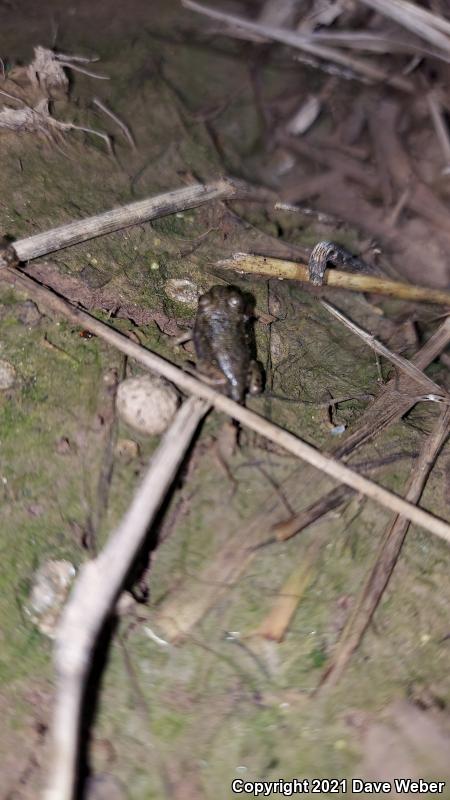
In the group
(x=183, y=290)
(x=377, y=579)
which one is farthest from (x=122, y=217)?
(x=377, y=579)

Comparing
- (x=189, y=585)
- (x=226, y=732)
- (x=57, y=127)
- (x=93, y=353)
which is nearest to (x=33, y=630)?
(x=189, y=585)

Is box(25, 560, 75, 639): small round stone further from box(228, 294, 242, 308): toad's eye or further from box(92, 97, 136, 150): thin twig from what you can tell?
box(92, 97, 136, 150): thin twig

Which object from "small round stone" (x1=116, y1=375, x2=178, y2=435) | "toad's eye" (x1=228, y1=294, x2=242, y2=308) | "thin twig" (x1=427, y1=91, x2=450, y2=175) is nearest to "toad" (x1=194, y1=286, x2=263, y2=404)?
"toad's eye" (x1=228, y1=294, x2=242, y2=308)

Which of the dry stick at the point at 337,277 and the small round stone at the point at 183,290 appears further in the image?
the dry stick at the point at 337,277


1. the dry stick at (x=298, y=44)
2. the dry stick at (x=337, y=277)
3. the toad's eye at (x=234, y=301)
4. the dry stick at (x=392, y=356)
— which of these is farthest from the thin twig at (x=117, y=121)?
the dry stick at (x=392, y=356)

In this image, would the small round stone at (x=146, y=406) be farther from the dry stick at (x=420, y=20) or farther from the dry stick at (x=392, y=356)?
the dry stick at (x=420, y=20)

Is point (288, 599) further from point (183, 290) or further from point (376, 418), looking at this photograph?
point (183, 290)

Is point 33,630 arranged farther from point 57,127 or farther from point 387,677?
point 57,127
